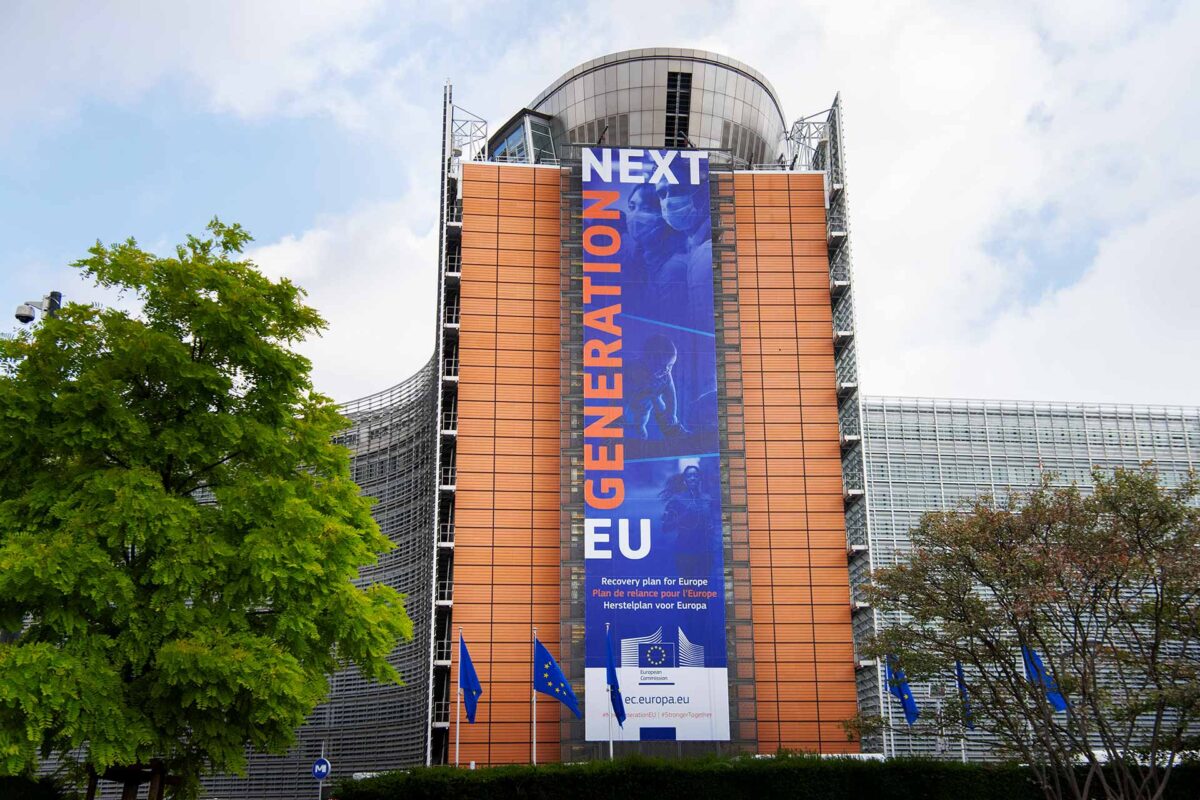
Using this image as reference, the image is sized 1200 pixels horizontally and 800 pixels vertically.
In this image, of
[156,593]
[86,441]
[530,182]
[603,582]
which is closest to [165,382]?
[86,441]

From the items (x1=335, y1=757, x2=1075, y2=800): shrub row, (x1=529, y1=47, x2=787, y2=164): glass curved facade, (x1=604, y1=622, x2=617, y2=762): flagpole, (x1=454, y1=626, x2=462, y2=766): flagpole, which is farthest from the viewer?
(x1=529, y1=47, x2=787, y2=164): glass curved facade

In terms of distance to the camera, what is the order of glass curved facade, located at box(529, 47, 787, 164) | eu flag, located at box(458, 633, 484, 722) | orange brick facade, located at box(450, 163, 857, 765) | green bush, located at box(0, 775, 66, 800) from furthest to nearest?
glass curved facade, located at box(529, 47, 787, 164)
orange brick facade, located at box(450, 163, 857, 765)
eu flag, located at box(458, 633, 484, 722)
green bush, located at box(0, 775, 66, 800)

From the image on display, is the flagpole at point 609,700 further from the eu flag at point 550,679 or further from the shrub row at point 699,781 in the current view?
the shrub row at point 699,781

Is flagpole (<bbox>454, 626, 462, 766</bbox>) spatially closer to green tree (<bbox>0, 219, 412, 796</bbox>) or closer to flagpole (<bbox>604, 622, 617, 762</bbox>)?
flagpole (<bbox>604, 622, 617, 762</bbox>)

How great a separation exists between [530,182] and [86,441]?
99.4 feet

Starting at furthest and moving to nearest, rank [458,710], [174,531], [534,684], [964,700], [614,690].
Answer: [458,710], [534,684], [614,690], [964,700], [174,531]

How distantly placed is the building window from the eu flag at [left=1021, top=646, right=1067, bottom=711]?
30.1 meters

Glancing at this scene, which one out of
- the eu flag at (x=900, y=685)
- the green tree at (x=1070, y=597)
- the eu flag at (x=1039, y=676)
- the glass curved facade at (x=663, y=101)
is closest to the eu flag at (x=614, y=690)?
the eu flag at (x=900, y=685)

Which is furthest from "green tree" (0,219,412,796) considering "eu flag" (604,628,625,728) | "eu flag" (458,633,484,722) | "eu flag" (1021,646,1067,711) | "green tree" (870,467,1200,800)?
"eu flag" (1021,646,1067,711)

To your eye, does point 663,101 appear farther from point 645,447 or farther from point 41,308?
point 41,308

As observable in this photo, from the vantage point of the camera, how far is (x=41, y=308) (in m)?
30.6

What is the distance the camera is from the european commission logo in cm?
4697

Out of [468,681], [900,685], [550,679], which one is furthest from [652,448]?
[900,685]

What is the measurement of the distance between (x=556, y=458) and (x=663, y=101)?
65.1 ft
